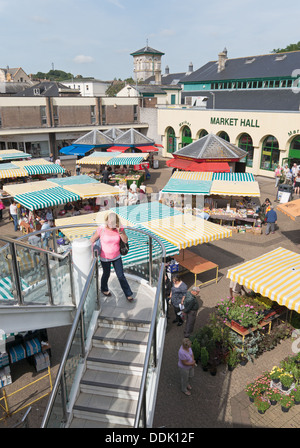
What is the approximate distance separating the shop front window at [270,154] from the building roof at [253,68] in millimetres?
7231

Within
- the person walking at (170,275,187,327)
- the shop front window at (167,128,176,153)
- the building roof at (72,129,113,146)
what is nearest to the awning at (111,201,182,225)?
the person walking at (170,275,187,327)

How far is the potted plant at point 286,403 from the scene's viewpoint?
245 inches

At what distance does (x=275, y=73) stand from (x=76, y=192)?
23313 mm

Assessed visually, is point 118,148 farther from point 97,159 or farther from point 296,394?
point 296,394

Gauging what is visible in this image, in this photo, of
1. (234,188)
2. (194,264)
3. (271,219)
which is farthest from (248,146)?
(194,264)

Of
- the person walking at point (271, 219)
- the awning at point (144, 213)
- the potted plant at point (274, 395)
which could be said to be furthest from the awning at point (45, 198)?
the potted plant at point (274, 395)

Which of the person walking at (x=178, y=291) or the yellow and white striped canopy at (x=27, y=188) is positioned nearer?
the person walking at (x=178, y=291)

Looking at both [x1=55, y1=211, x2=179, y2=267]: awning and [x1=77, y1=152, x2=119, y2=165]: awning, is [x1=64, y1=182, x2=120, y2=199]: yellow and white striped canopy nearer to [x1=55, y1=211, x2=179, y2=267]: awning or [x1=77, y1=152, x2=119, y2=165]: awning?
[x1=55, y1=211, x2=179, y2=267]: awning

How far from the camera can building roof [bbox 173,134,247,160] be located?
20562mm

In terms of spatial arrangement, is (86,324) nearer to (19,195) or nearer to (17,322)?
(17,322)

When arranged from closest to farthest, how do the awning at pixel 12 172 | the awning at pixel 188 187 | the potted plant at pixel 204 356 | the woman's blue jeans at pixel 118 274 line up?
1. the woman's blue jeans at pixel 118 274
2. the potted plant at pixel 204 356
3. the awning at pixel 188 187
4. the awning at pixel 12 172

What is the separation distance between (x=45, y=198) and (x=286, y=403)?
426 inches

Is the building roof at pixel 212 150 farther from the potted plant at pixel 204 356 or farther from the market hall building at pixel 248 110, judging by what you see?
the potted plant at pixel 204 356

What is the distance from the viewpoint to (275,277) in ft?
26.8
